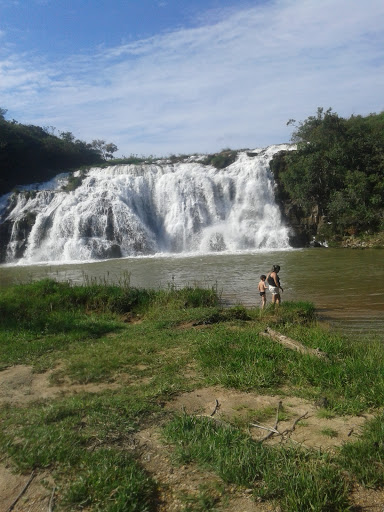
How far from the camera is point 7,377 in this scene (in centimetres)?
551

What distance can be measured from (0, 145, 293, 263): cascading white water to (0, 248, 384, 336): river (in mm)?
4145

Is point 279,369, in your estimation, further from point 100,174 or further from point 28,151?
point 28,151

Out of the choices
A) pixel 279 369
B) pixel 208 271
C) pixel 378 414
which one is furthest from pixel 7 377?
pixel 208 271

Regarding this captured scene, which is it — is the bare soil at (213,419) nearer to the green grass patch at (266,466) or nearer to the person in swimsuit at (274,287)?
the green grass patch at (266,466)

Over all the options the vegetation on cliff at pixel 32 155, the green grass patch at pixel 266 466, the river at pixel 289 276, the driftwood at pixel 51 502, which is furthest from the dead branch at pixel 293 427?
the vegetation on cliff at pixel 32 155

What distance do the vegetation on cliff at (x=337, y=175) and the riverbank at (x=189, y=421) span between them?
908 inches

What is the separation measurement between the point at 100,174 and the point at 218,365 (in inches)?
1263

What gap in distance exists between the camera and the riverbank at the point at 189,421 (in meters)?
3.03

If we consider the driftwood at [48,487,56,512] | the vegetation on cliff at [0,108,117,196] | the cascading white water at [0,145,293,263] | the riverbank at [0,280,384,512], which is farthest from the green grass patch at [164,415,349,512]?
the vegetation on cliff at [0,108,117,196]

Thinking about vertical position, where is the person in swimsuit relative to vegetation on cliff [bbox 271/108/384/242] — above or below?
below

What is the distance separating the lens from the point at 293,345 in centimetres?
594

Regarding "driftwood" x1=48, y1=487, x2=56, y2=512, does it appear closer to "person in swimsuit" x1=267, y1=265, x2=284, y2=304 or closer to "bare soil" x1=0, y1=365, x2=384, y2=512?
"bare soil" x1=0, y1=365, x2=384, y2=512

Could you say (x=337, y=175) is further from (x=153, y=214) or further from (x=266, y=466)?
(x=266, y=466)

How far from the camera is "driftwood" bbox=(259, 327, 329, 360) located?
5469 millimetres
